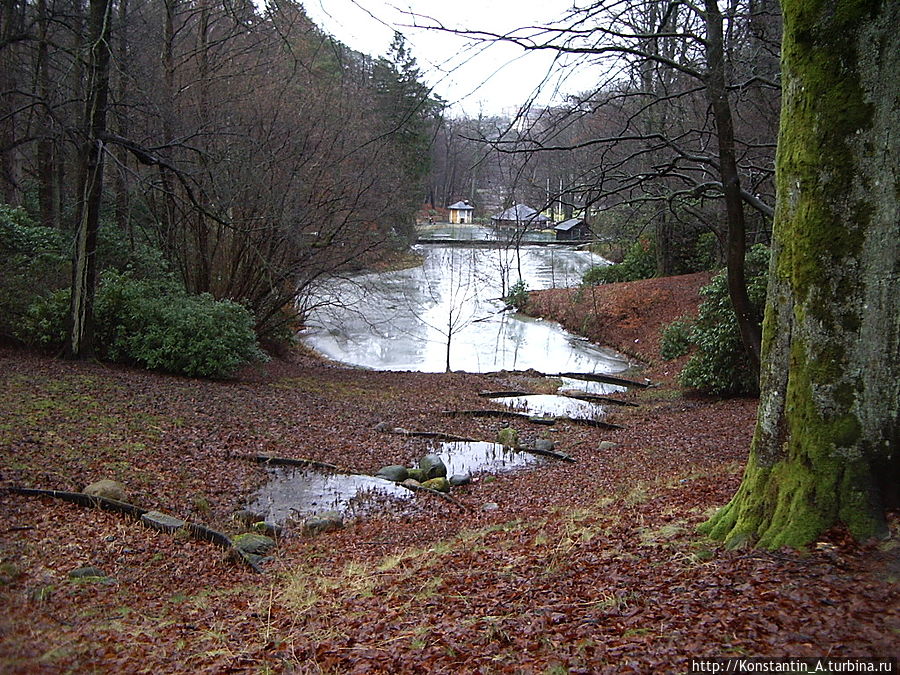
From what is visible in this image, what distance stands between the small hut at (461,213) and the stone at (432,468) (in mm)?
64425

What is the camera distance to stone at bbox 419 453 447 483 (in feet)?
31.9

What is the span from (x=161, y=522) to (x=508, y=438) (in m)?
6.14

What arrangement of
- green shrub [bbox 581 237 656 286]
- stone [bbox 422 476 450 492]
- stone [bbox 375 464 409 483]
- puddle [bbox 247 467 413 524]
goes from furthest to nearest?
green shrub [bbox 581 237 656 286], stone [bbox 375 464 409 483], stone [bbox 422 476 450 492], puddle [bbox 247 467 413 524]

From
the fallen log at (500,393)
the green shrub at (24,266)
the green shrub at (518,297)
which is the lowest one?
the fallen log at (500,393)

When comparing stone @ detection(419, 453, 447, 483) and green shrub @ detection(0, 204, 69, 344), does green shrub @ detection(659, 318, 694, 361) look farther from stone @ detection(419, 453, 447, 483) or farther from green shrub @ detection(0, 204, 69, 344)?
green shrub @ detection(0, 204, 69, 344)

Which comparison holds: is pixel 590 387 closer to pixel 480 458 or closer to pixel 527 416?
pixel 527 416

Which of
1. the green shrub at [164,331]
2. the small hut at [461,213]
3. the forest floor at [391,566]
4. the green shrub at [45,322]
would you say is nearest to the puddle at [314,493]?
the forest floor at [391,566]

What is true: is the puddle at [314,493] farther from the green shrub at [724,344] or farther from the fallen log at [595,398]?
the fallen log at [595,398]

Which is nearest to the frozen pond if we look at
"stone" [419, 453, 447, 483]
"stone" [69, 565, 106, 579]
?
"stone" [419, 453, 447, 483]

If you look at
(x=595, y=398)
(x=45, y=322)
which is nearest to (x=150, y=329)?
(x=45, y=322)

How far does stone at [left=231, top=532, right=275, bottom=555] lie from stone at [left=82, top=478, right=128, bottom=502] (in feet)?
4.15

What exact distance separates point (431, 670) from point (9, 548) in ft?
12.4

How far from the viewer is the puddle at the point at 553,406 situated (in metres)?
14.3

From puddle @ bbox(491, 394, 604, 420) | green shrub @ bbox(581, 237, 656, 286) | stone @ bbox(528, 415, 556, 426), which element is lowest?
stone @ bbox(528, 415, 556, 426)
